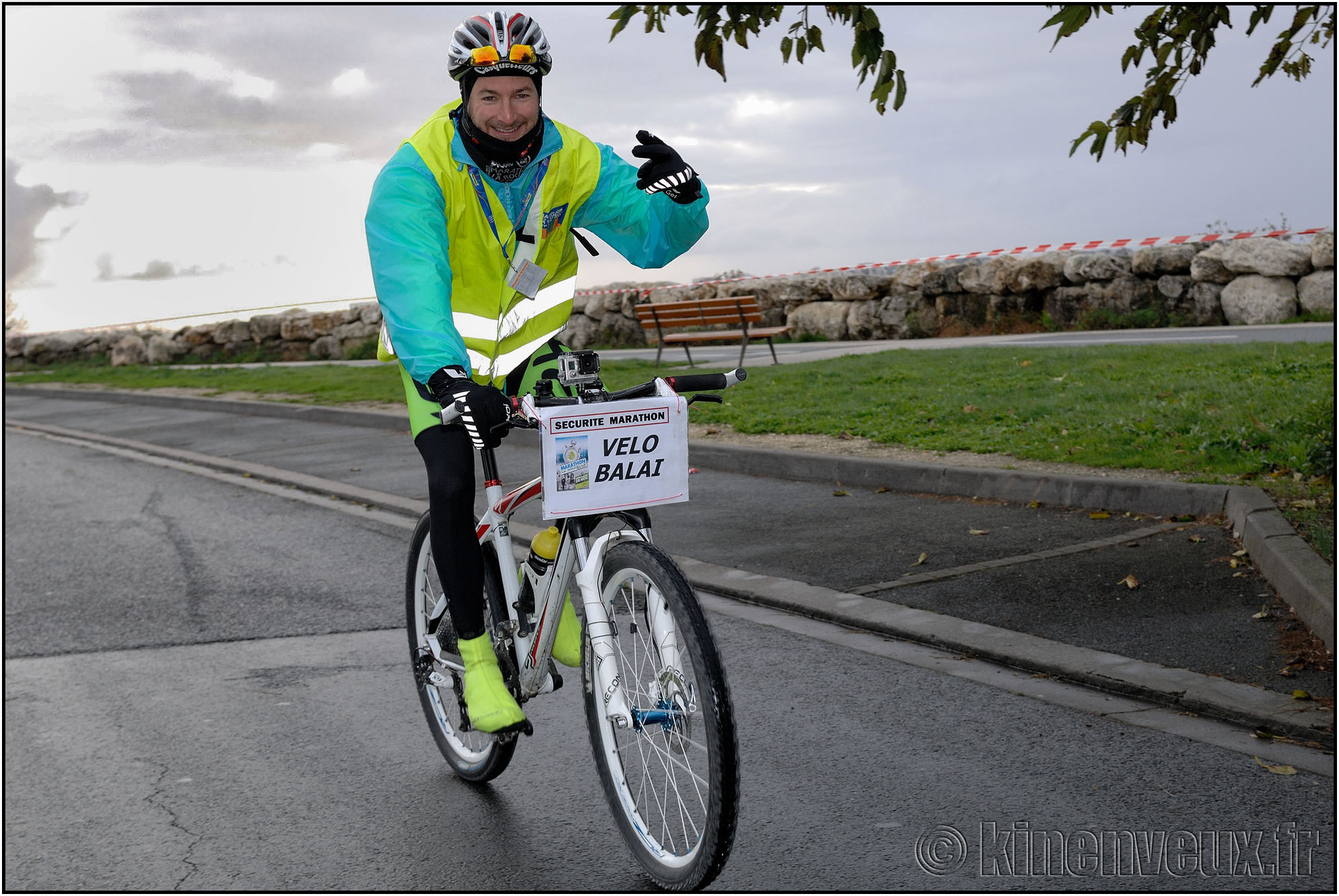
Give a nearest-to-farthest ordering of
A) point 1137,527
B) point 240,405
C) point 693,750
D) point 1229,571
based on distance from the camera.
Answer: point 693,750
point 1229,571
point 1137,527
point 240,405

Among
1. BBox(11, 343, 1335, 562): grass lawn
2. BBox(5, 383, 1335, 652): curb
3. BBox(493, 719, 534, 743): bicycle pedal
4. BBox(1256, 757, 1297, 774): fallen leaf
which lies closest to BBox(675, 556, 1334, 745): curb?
BBox(1256, 757, 1297, 774): fallen leaf

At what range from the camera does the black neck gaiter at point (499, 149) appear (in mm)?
3438

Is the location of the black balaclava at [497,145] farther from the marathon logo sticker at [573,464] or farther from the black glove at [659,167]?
the marathon logo sticker at [573,464]

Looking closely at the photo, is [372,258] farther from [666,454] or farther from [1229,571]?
[1229,571]

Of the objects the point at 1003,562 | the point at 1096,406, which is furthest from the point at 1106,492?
the point at 1096,406

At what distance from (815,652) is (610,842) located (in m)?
1.79

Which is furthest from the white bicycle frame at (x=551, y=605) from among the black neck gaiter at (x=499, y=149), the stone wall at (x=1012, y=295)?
the stone wall at (x=1012, y=295)

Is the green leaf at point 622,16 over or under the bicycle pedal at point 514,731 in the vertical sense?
over

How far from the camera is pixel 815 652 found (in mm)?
5094

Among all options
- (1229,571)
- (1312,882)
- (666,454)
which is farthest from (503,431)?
(1229,571)

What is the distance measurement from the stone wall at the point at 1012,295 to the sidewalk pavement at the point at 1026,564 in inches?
418

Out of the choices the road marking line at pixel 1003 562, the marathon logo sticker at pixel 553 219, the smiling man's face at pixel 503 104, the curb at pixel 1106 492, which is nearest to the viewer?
the smiling man's face at pixel 503 104

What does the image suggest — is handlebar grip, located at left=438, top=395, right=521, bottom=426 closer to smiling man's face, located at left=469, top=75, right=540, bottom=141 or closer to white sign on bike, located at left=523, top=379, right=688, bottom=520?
white sign on bike, located at left=523, top=379, right=688, bottom=520

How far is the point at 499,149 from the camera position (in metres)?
3.44
